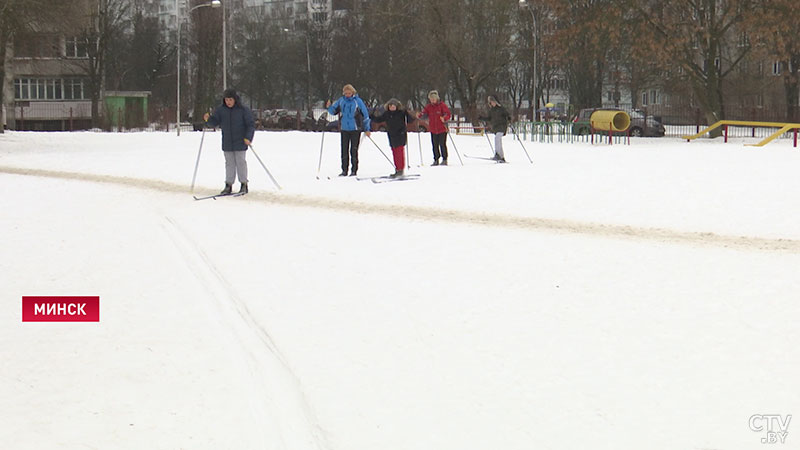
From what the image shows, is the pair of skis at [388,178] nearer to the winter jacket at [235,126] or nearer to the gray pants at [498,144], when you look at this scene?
the winter jacket at [235,126]

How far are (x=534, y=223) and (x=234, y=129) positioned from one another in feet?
19.3

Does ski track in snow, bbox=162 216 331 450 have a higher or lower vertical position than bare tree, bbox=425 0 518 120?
lower

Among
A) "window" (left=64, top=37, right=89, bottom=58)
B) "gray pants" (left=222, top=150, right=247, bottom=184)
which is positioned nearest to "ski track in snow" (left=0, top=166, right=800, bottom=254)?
"gray pants" (left=222, top=150, right=247, bottom=184)

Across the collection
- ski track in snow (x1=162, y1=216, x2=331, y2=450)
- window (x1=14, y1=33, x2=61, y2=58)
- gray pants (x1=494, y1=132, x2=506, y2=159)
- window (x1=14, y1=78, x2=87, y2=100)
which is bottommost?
ski track in snow (x1=162, y1=216, x2=331, y2=450)

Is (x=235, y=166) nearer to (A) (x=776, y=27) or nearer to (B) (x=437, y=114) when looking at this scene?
(B) (x=437, y=114)

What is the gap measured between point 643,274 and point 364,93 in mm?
72498

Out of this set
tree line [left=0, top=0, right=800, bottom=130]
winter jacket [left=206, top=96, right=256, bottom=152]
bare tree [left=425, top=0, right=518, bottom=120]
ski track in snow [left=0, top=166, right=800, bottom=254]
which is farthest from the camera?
bare tree [left=425, top=0, right=518, bottom=120]

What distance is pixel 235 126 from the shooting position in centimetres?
1683

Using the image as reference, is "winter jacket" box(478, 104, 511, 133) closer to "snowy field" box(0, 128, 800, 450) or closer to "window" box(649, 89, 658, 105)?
"snowy field" box(0, 128, 800, 450)

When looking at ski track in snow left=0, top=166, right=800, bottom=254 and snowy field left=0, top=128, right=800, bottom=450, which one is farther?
ski track in snow left=0, top=166, right=800, bottom=254

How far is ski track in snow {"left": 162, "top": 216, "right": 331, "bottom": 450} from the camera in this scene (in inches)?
210

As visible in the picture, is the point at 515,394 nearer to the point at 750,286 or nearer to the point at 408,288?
the point at 408,288

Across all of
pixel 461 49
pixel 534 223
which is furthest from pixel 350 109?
pixel 461 49

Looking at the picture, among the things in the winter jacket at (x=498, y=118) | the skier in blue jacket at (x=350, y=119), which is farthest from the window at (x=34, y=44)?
the skier in blue jacket at (x=350, y=119)
